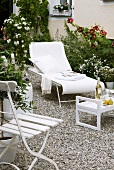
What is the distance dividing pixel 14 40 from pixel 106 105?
3.94 meters

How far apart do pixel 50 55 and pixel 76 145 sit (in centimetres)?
328

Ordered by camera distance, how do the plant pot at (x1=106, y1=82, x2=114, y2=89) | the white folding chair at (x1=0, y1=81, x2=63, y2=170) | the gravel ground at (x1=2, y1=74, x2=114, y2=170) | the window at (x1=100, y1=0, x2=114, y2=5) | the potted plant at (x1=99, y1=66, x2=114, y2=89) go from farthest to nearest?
the window at (x1=100, y1=0, x2=114, y2=5)
the potted plant at (x1=99, y1=66, x2=114, y2=89)
the plant pot at (x1=106, y1=82, x2=114, y2=89)
the gravel ground at (x1=2, y1=74, x2=114, y2=170)
the white folding chair at (x1=0, y1=81, x2=63, y2=170)

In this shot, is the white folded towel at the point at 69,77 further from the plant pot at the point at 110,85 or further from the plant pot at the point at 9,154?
the plant pot at the point at 9,154

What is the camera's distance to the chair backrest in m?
7.28

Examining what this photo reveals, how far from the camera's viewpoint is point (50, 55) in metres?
7.54

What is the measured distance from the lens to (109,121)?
5.56 meters

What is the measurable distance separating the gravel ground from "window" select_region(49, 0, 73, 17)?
451 centimetres

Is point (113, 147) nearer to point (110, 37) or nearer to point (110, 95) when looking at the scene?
point (110, 95)

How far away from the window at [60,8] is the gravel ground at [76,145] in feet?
14.8

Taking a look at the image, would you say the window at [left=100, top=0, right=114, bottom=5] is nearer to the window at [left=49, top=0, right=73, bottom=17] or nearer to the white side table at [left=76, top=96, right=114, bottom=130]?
the window at [left=49, top=0, right=73, bottom=17]

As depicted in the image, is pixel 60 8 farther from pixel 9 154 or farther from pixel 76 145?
pixel 9 154

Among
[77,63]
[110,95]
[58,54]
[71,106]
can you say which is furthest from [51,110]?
[77,63]

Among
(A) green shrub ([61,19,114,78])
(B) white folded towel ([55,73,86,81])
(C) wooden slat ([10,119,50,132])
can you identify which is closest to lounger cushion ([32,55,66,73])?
(B) white folded towel ([55,73,86,81])

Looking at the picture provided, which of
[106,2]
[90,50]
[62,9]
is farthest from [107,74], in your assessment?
[62,9]
